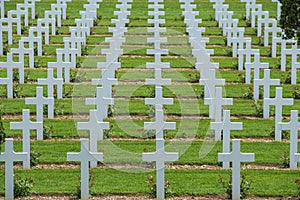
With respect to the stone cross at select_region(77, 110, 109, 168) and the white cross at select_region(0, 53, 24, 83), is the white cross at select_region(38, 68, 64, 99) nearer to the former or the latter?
the white cross at select_region(0, 53, 24, 83)

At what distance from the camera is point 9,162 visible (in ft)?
51.8

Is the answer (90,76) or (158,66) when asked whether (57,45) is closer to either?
(90,76)

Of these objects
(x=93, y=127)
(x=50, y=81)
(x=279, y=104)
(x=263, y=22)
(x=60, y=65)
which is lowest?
(x=93, y=127)

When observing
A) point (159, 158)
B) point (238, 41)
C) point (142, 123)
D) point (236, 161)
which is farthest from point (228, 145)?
point (238, 41)

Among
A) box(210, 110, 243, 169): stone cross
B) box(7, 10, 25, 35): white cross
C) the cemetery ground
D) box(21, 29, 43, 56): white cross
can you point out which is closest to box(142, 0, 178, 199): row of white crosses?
the cemetery ground

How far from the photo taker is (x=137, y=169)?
57.5 feet

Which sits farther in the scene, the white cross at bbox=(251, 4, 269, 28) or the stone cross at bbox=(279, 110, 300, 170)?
the white cross at bbox=(251, 4, 269, 28)

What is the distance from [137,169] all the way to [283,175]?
222 cm

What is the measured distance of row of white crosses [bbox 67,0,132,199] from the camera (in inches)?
626

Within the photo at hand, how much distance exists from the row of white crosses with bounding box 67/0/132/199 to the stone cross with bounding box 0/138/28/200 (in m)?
0.76

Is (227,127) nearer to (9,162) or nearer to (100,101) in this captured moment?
(100,101)

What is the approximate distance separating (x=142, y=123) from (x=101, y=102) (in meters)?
1.34

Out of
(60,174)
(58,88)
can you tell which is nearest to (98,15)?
(58,88)

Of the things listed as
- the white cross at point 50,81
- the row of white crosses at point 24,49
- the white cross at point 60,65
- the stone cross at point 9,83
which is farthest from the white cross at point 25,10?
the white cross at point 50,81
